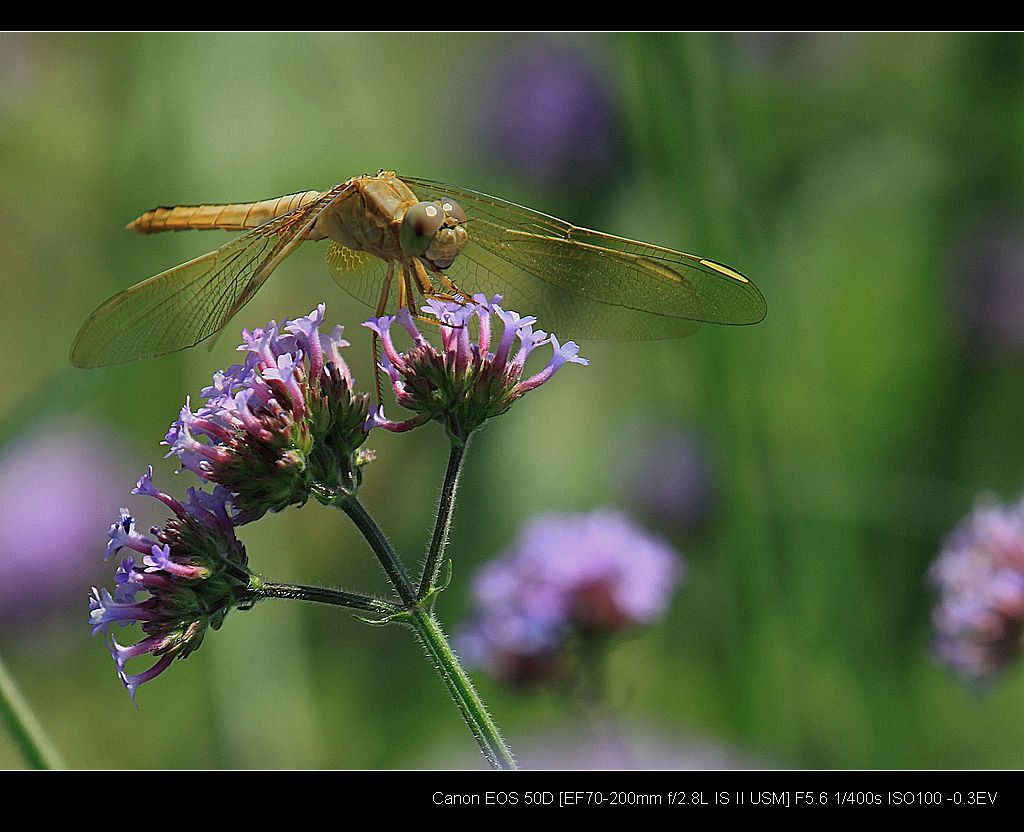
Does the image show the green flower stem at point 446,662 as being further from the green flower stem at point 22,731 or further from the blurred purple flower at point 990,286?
the blurred purple flower at point 990,286

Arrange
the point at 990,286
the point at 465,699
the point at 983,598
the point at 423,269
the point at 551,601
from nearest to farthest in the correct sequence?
the point at 465,699 < the point at 423,269 < the point at 983,598 < the point at 551,601 < the point at 990,286

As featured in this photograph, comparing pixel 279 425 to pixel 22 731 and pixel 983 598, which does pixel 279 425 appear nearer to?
pixel 22 731

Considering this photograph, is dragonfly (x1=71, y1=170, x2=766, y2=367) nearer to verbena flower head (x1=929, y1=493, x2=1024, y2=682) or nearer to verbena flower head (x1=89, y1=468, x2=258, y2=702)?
verbena flower head (x1=89, y1=468, x2=258, y2=702)

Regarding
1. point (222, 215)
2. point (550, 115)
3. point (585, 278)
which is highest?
point (222, 215)

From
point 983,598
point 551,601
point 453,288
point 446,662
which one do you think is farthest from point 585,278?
point 983,598

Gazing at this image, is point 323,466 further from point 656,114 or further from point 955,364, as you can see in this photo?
point 955,364
